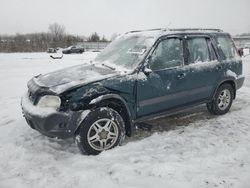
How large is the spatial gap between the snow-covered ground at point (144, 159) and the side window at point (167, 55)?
120 cm

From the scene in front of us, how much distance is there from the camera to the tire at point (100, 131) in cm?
426

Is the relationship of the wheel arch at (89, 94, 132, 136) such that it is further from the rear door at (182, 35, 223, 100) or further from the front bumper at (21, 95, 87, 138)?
the rear door at (182, 35, 223, 100)

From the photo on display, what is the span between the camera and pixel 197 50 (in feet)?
18.9

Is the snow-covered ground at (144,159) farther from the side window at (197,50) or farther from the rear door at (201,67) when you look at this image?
the side window at (197,50)

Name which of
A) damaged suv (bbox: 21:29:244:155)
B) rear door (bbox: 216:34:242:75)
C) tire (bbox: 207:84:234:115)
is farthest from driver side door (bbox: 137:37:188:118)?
rear door (bbox: 216:34:242:75)

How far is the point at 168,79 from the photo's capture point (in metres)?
5.07

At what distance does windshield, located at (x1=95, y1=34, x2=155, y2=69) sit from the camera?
4906 millimetres

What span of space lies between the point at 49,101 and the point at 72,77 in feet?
2.07

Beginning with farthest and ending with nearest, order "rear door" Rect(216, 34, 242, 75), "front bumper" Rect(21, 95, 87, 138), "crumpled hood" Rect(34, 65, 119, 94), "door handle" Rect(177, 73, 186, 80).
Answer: "rear door" Rect(216, 34, 242, 75) → "door handle" Rect(177, 73, 186, 80) → "crumpled hood" Rect(34, 65, 119, 94) → "front bumper" Rect(21, 95, 87, 138)

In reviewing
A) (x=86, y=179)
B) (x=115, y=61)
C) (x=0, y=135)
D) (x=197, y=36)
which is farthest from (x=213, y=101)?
(x=0, y=135)

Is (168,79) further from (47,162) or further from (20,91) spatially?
(20,91)

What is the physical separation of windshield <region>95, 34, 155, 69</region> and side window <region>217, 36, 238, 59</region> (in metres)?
1.91

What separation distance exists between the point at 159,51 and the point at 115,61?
2.55 feet

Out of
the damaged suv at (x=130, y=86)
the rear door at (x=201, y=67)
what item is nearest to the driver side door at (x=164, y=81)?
the damaged suv at (x=130, y=86)
